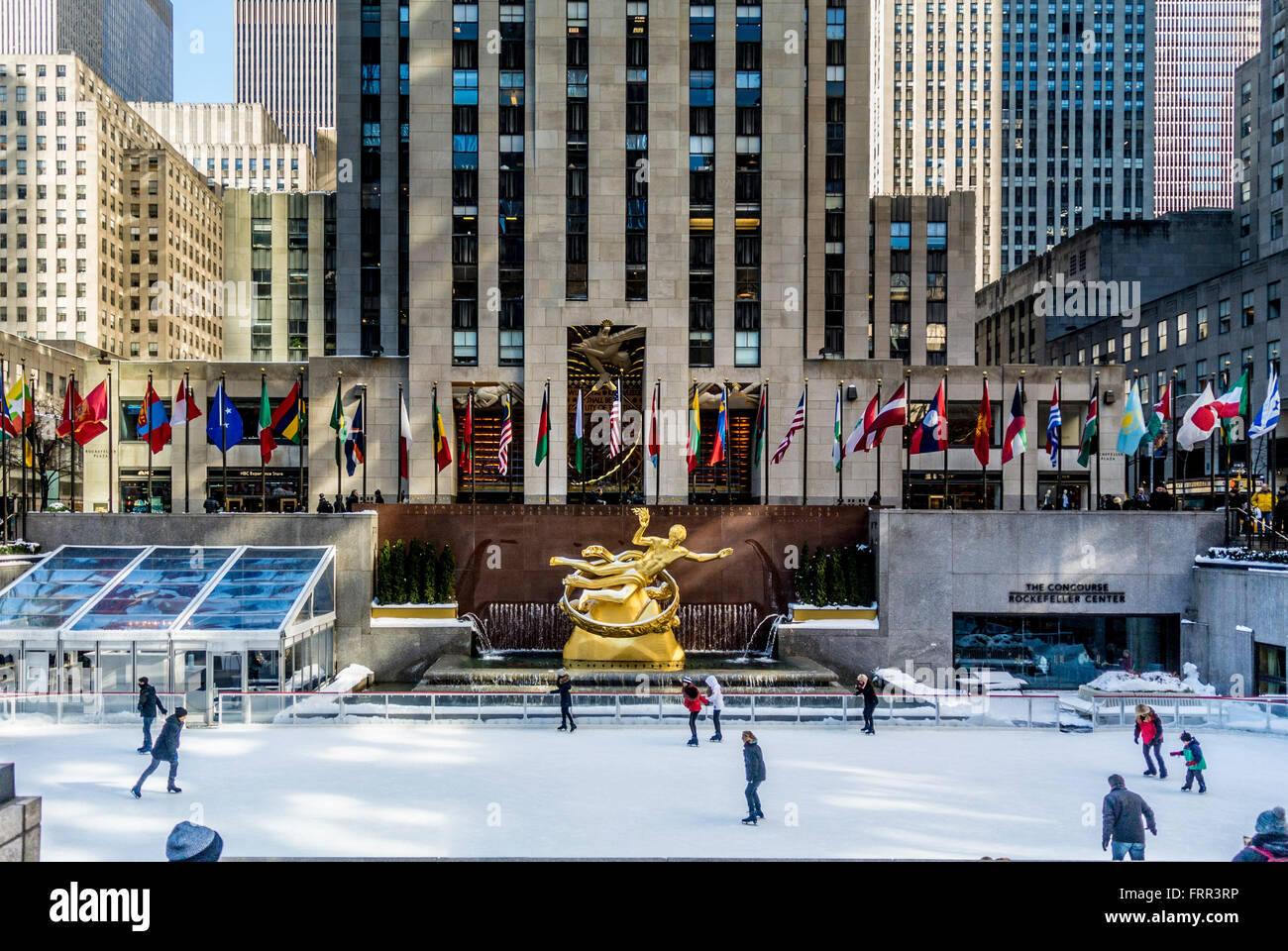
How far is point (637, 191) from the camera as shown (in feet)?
143

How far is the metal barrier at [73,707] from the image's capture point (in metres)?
20.0

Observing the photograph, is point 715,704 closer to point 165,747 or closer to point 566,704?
point 566,704

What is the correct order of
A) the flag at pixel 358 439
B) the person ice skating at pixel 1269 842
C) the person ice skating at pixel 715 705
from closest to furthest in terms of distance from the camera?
1. the person ice skating at pixel 1269 842
2. the person ice skating at pixel 715 705
3. the flag at pixel 358 439

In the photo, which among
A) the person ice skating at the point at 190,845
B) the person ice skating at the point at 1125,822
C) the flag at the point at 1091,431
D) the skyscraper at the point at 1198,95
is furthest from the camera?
the skyscraper at the point at 1198,95

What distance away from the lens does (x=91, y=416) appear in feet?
97.1

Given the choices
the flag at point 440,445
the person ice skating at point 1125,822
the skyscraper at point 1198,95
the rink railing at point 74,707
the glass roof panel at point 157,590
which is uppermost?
the skyscraper at point 1198,95

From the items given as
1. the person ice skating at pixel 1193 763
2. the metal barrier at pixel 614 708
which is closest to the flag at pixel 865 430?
the metal barrier at pixel 614 708

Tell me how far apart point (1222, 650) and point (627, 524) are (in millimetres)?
18804

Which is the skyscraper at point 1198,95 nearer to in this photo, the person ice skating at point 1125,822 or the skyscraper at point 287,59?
the skyscraper at point 287,59

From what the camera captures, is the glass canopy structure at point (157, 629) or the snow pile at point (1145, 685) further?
the glass canopy structure at point (157, 629)

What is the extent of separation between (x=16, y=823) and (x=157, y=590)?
2274 cm

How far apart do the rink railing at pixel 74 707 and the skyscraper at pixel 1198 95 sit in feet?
→ 543

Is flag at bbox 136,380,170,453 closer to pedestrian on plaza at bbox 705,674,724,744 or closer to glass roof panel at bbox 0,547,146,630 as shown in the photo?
glass roof panel at bbox 0,547,146,630

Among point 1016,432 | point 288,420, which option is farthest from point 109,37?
point 1016,432
